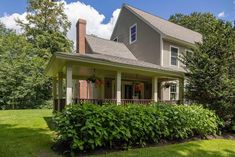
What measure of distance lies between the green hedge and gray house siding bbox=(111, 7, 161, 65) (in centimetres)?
761

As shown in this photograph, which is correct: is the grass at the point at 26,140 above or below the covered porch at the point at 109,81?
below

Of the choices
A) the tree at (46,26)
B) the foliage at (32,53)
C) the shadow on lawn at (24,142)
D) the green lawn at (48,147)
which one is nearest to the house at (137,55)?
the shadow on lawn at (24,142)

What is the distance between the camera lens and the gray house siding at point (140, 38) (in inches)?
664

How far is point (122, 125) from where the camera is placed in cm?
755

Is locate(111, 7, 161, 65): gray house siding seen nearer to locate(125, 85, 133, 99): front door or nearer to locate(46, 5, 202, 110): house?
locate(46, 5, 202, 110): house

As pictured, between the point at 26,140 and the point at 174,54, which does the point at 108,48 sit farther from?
the point at 26,140

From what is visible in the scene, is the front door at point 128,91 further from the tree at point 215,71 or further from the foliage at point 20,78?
the foliage at point 20,78

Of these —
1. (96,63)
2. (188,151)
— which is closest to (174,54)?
(96,63)

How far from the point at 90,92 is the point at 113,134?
12922mm

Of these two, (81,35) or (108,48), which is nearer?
(108,48)

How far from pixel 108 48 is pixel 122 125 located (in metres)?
11.1

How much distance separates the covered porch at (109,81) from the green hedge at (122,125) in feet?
8.99

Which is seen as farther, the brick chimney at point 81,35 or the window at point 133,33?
the window at point 133,33

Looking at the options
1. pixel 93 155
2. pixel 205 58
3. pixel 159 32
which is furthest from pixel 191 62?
pixel 93 155
